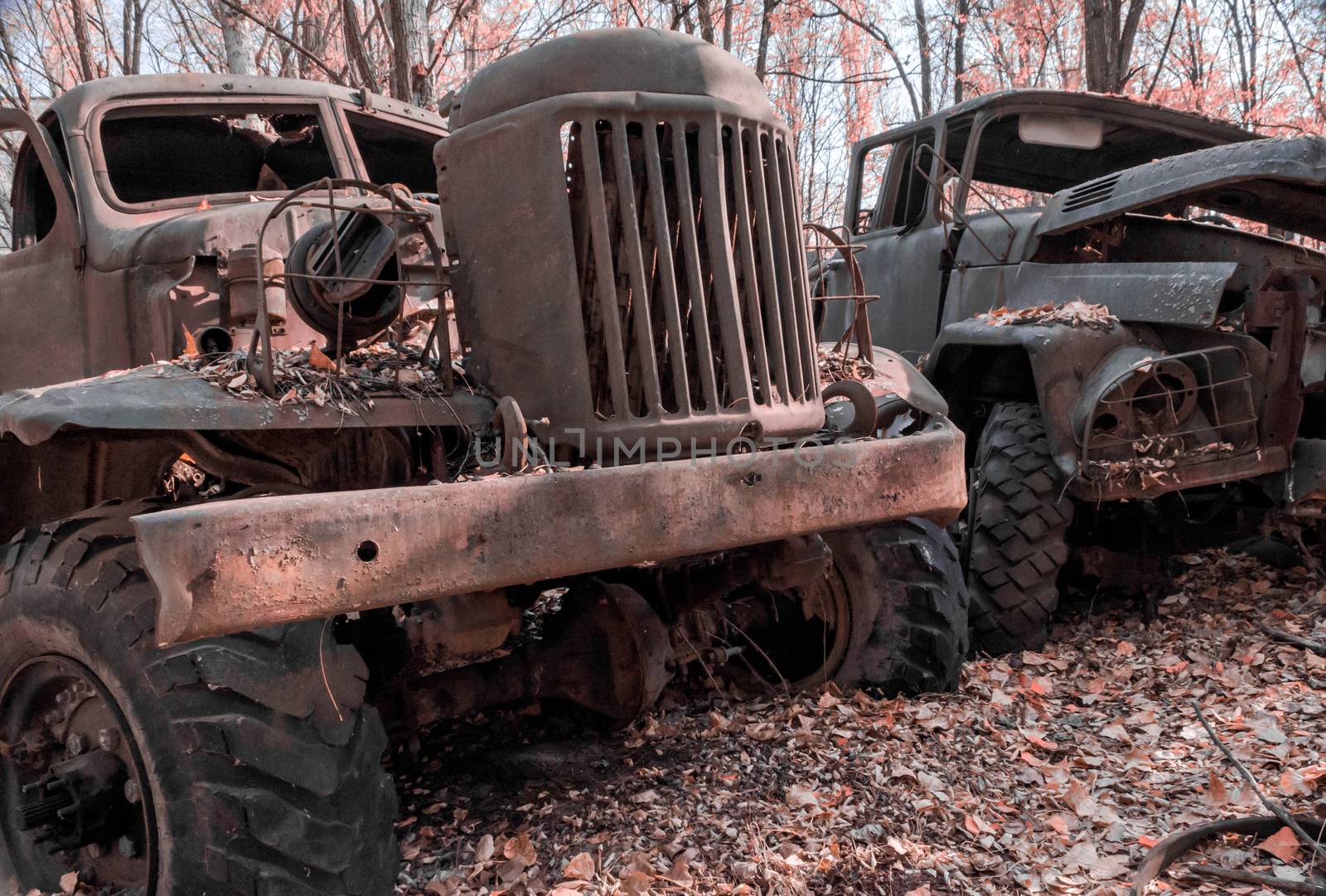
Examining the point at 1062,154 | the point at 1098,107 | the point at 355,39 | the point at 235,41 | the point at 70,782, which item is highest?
the point at 235,41

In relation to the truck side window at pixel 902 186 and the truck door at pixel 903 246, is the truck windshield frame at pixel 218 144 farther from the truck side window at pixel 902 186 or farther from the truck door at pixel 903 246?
the truck side window at pixel 902 186

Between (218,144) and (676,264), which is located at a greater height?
(218,144)

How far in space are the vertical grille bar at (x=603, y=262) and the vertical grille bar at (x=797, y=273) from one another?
0.58 meters

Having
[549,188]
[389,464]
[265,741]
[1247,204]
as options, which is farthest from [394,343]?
[1247,204]

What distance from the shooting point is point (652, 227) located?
110 inches

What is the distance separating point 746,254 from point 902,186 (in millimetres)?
4427

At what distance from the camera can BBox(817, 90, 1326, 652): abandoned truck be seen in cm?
473

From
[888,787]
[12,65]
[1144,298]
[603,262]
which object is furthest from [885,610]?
[12,65]

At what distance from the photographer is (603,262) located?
271 cm

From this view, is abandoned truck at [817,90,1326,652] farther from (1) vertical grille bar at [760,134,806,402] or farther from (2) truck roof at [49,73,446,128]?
(2) truck roof at [49,73,446,128]

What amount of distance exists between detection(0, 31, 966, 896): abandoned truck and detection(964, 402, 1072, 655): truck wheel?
1.21 meters

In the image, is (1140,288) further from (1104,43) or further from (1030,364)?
(1104,43)

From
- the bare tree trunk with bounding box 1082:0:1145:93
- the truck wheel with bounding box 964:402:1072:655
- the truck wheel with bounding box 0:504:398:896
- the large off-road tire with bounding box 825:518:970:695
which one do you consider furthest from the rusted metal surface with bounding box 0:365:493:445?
the bare tree trunk with bounding box 1082:0:1145:93

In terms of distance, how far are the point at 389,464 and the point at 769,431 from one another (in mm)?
1039
